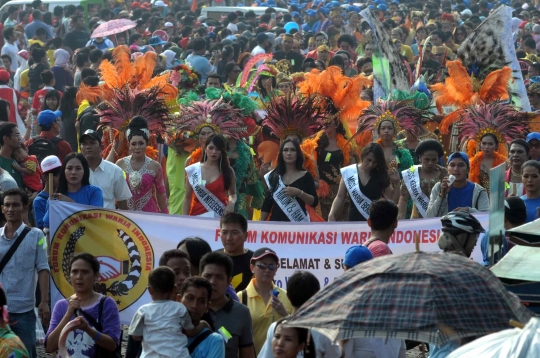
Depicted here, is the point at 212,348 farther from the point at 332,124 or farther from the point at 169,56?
the point at 169,56

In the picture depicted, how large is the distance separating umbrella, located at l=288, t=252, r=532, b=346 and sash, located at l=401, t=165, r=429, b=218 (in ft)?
15.2

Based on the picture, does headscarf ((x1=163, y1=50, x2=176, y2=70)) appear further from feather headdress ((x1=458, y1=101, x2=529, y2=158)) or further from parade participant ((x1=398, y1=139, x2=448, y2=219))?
parade participant ((x1=398, y1=139, x2=448, y2=219))

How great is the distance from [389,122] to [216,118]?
56.3 inches

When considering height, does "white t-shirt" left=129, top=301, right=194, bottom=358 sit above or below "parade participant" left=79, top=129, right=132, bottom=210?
above

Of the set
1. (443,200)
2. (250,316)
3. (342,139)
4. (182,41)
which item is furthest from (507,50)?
(182,41)

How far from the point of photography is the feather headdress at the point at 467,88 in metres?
11.7

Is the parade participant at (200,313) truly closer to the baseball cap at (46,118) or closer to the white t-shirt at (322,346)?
the white t-shirt at (322,346)

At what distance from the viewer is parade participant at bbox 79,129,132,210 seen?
9.06 m

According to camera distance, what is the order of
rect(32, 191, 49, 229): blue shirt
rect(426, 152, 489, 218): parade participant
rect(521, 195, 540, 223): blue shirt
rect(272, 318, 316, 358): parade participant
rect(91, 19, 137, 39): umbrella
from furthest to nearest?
1. rect(91, 19, 137, 39): umbrella
2. rect(426, 152, 489, 218): parade participant
3. rect(32, 191, 49, 229): blue shirt
4. rect(521, 195, 540, 223): blue shirt
5. rect(272, 318, 316, 358): parade participant

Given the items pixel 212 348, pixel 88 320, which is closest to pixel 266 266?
pixel 212 348

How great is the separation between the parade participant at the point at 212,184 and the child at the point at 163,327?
148 inches

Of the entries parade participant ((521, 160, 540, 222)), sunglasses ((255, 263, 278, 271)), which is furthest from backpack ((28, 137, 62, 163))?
sunglasses ((255, 263, 278, 271))

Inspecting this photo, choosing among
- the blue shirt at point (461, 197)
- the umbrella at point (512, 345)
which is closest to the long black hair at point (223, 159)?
the blue shirt at point (461, 197)

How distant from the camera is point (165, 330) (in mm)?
5676
